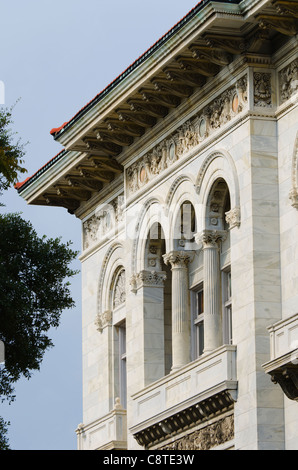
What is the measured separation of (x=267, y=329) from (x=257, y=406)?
1594mm

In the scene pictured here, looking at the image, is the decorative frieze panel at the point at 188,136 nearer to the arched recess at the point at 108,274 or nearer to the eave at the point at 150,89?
the eave at the point at 150,89

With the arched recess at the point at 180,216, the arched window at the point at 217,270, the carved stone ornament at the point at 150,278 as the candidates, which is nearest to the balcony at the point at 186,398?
the arched window at the point at 217,270

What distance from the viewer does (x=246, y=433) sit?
35812mm

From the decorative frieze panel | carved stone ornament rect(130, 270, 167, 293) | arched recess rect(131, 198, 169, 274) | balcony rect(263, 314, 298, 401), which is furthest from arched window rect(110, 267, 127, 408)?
balcony rect(263, 314, 298, 401)

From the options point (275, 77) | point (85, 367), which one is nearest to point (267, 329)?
point (275, 77)

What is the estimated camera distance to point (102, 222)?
4647 cm

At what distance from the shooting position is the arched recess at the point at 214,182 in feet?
122

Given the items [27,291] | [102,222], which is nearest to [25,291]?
[27,291]

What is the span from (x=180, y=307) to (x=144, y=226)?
9.69ft

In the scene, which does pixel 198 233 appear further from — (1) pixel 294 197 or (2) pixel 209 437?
(2) pixel 209 437

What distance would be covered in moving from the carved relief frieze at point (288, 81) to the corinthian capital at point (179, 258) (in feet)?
17.3

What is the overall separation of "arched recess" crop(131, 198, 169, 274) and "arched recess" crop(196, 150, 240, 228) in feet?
7.77
